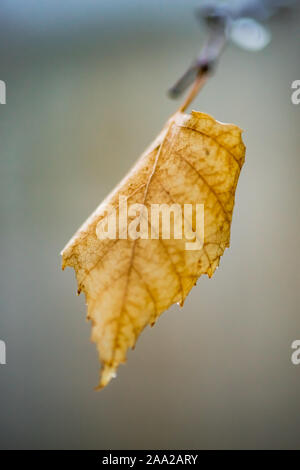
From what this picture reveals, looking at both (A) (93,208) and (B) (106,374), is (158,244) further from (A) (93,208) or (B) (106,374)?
(A) (93,208)

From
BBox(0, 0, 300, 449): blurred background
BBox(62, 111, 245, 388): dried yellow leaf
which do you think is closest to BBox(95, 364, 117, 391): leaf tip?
BBox(62, 111, 245, 388): dried yellow leaf

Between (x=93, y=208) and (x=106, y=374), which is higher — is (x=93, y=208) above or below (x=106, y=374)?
above

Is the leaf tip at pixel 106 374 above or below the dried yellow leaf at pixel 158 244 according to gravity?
below

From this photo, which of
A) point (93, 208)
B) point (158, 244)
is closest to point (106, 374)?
point (158, 244)

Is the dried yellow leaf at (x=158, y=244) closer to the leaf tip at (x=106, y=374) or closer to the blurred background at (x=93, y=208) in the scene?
the leaf tip at (x=106, y=374)

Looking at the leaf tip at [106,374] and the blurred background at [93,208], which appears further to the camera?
the blurred background at [93,208]

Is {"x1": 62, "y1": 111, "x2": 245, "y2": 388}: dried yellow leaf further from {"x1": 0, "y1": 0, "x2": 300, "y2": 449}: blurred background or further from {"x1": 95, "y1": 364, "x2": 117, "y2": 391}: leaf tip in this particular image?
{"x1": 0, "y1": 0, "x2": 300, "y2": 449}: blurred background

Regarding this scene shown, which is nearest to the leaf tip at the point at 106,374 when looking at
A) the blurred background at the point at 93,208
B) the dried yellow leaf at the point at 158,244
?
the dried yellow leaf at the point at 158,244
